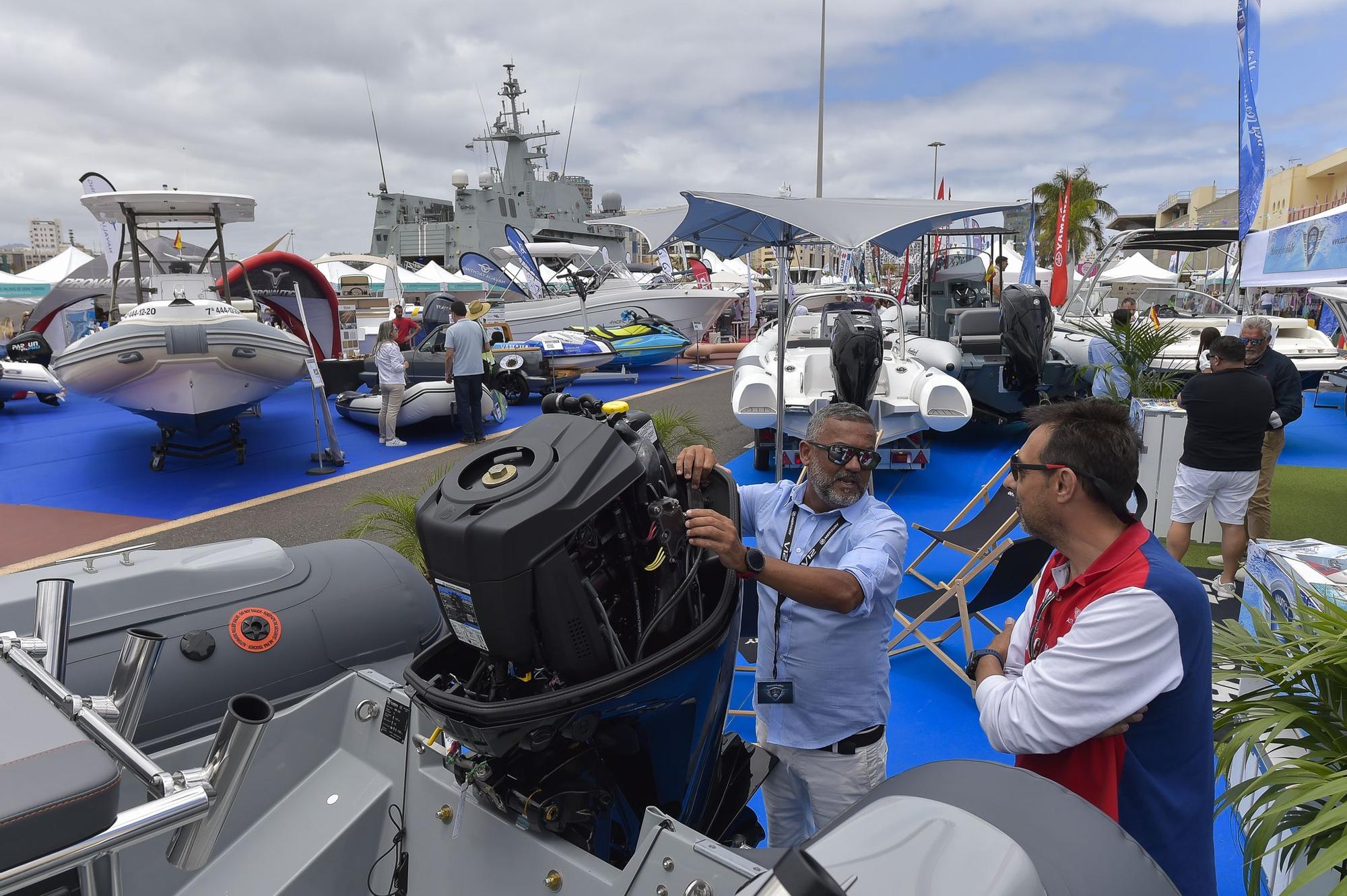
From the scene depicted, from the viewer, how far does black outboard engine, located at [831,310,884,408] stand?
6.85 m

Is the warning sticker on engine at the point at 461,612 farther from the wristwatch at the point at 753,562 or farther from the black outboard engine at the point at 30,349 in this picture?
the black outboard engine at the point at 30,349

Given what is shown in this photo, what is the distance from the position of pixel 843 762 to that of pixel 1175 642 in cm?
105

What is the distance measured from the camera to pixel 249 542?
9.49 ft

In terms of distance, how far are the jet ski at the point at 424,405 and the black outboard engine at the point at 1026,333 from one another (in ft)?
22.3

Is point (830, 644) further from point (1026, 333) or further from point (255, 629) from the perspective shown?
point (1026, 333)

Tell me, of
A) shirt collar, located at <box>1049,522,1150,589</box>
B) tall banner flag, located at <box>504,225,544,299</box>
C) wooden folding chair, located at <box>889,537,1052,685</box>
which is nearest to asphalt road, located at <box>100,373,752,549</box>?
wooden folding chair, located at <box>889,537,1052,685</box>

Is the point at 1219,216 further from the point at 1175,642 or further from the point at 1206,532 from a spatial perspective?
the point at 1175,642

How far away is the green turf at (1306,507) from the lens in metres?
5.88

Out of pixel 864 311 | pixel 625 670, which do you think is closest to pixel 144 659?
pixel 625 670

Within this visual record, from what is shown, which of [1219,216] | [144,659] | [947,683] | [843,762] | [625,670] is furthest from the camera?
[1219,216]

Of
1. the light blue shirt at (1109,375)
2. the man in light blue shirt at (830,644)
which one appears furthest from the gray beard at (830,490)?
the light blue shirt at (1109,375)

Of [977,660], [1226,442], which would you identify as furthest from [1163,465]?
[977,660]

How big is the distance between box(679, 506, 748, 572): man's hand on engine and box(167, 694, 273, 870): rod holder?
0.90 m

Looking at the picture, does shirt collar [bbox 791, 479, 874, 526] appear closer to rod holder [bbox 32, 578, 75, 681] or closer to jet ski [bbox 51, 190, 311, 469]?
rod holder [bbox 32, 578, 75, 681]
